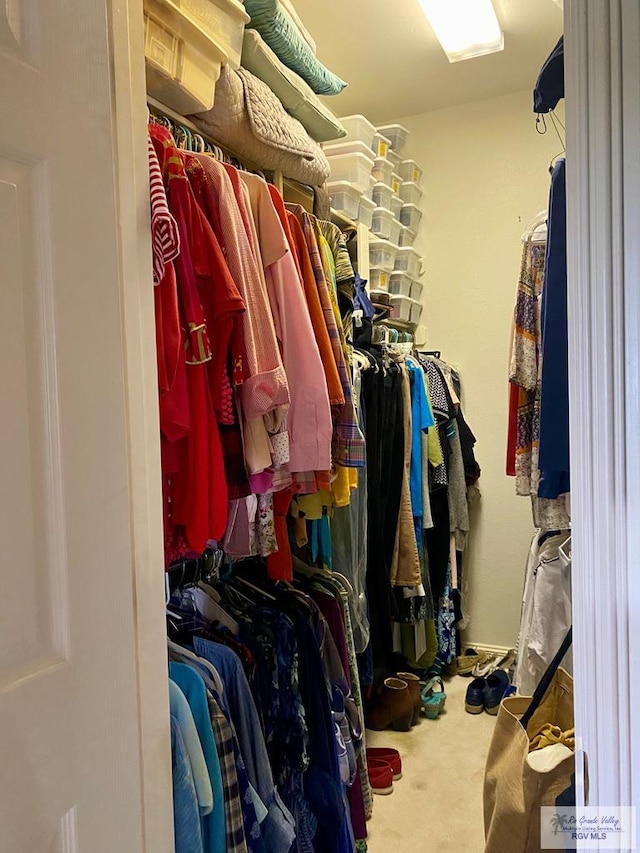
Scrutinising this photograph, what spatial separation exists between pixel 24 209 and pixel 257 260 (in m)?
0.69

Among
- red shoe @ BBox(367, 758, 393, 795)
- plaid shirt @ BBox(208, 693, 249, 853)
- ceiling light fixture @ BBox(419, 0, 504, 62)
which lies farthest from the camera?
ceiling light fixture @ BBox(419, 0, 504, 62)

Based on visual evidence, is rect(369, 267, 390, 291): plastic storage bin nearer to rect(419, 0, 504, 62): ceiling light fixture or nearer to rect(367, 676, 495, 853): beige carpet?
rect(419, 0, 504, 62): ceiling light fixture

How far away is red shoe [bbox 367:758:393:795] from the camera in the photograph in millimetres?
2338

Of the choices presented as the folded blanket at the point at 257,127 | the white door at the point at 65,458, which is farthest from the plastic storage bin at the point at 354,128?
the white door at the point at 65,458

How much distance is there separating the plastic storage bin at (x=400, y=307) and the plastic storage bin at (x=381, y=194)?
1.50ft

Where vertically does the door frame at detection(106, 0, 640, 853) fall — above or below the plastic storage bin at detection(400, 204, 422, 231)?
below

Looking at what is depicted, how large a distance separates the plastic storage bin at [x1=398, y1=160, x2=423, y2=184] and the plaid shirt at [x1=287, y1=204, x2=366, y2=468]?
195cm

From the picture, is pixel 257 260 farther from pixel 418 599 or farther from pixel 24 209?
pixel 418 599

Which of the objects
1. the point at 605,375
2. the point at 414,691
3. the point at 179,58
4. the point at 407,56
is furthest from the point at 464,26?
the point at 414,691

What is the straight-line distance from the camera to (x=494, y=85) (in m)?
3.26

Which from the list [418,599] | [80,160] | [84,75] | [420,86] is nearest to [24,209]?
[80,160]

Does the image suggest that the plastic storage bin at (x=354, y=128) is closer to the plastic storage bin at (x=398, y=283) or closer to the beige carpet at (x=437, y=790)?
the plastic storage bin at (x=398, y=283)

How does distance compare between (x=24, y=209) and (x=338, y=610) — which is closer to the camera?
(x=24, y=209)

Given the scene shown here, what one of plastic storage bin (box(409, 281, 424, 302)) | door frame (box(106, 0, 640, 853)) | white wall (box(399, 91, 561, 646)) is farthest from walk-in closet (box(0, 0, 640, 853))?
plastic storage bin (box(409, 281, 424, 302))
